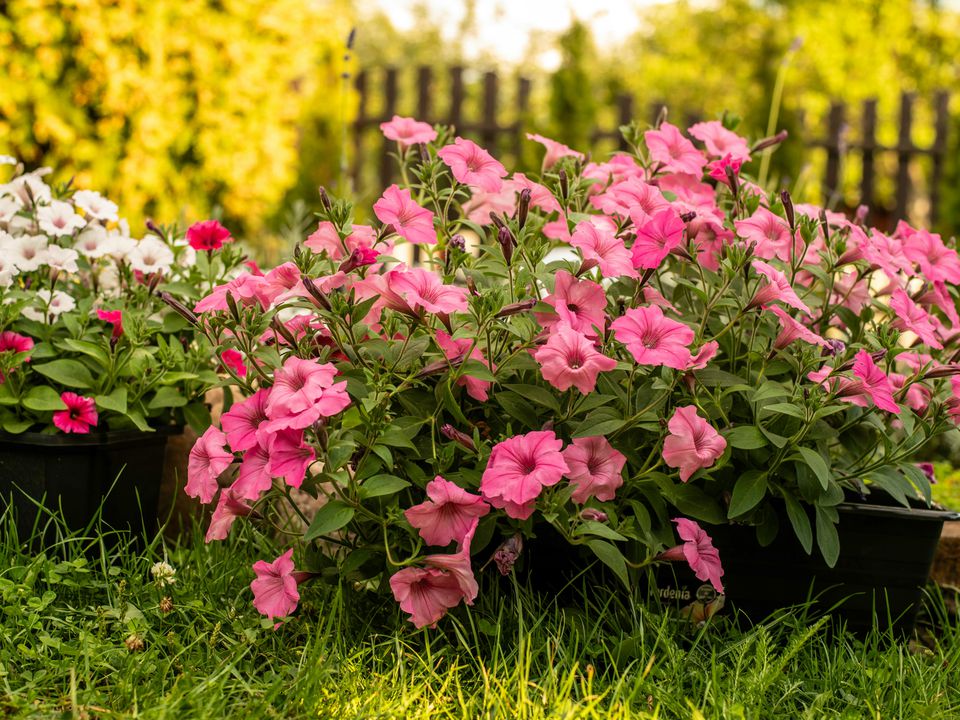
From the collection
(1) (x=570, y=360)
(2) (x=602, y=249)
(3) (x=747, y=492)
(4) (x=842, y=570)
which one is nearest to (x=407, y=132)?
(2) (x=602, y=249)

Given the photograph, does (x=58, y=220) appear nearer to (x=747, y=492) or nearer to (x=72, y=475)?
(x=72, y=475)

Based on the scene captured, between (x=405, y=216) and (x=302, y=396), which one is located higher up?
(x=405, y=216)

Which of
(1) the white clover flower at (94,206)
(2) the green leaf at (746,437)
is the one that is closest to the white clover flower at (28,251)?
(1) the white clover flower at (94,206)

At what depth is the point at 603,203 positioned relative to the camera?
1.95 m

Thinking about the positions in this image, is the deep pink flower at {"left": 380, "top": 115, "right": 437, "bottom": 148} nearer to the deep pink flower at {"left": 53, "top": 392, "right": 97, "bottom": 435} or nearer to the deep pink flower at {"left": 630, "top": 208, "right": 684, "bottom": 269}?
the deep pink flower at {"left": 630, "top": 208, "right": 684, "bottom": 269}

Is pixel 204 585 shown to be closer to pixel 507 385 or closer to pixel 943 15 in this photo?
pixel 507 385

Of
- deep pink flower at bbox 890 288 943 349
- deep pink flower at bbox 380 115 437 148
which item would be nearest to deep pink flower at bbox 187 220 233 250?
deep pink flower at bbox 380 115 437 148

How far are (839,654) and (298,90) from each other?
8.55 meters

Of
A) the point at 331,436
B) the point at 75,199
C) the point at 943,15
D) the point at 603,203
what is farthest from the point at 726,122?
the point at 943,15

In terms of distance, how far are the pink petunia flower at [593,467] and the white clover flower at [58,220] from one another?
137cm

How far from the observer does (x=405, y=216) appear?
1.85 m

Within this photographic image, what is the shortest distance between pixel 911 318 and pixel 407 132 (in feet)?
3.79

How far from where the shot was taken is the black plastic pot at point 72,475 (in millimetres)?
2096

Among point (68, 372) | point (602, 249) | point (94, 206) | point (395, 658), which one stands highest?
point (602, 249)
